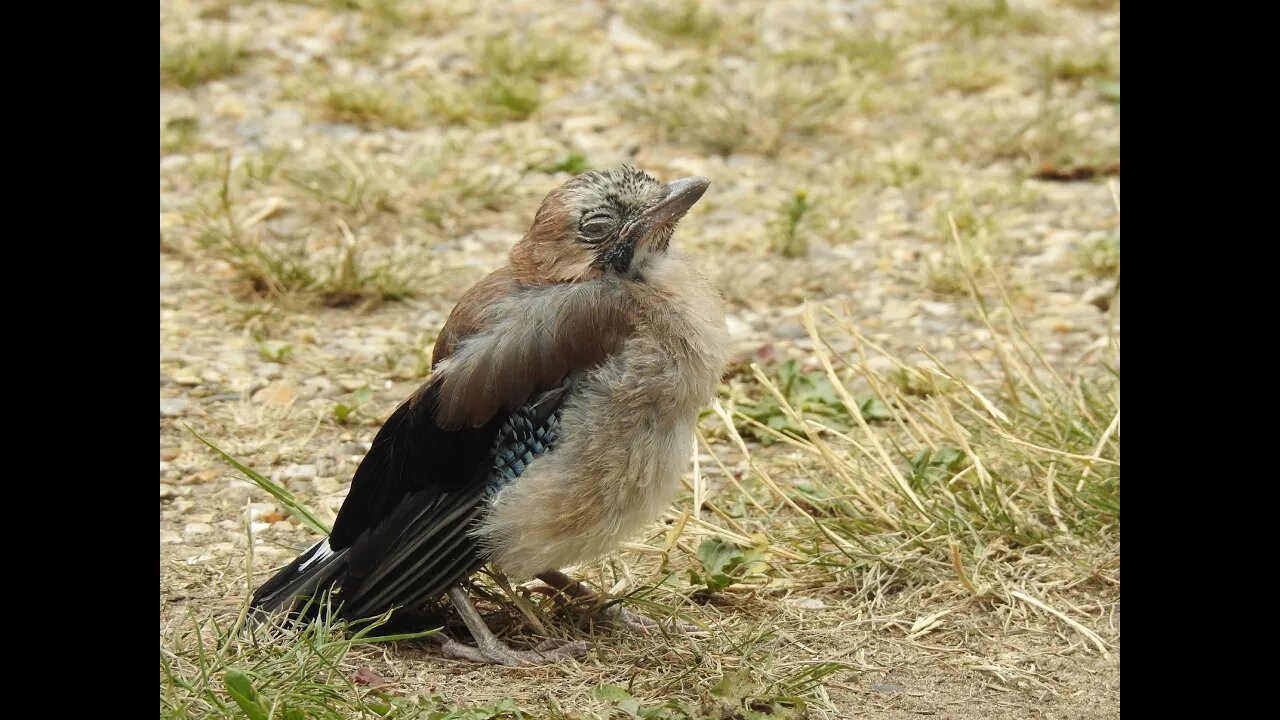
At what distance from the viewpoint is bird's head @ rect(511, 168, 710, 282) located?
445cm

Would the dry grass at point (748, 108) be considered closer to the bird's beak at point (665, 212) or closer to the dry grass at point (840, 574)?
the dry grass at point (840, 574)

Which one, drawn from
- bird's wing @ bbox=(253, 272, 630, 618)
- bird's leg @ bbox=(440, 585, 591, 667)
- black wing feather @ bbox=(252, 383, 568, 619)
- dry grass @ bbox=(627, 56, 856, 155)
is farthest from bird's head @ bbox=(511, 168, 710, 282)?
dry grass @ bbox=(627, 56, 856, 155)

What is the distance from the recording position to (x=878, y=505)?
512cm

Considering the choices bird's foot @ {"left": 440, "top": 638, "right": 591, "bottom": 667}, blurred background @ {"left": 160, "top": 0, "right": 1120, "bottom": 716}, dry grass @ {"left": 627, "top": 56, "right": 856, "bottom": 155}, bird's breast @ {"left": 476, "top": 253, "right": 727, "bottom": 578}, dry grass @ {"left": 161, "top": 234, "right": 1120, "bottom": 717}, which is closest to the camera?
dry grass @ {"left": 161, "top": 234, "right": 1120, "bottom": 717}

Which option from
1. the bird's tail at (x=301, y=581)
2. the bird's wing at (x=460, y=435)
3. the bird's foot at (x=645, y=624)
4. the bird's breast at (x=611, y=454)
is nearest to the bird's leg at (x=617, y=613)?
the bird's foot at (x=645, y=624)

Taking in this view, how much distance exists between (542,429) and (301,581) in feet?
2.89

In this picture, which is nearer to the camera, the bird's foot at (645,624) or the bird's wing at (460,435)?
the bird's wing at (460,435)

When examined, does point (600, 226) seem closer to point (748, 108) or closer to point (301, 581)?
point (301, 581)

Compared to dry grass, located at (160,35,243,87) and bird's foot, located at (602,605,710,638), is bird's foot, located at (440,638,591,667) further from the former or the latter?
dry grass, located at (160,35,243,87)

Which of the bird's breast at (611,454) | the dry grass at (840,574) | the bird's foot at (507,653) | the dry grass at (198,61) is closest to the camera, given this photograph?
the dry grass at (840,574)

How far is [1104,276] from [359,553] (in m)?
4.50

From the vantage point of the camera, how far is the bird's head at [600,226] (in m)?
4.45

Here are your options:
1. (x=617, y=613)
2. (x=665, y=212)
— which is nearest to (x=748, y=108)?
(x=665, y=212)

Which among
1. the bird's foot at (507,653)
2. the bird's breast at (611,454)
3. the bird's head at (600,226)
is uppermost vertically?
the bird's head at (600,226)
